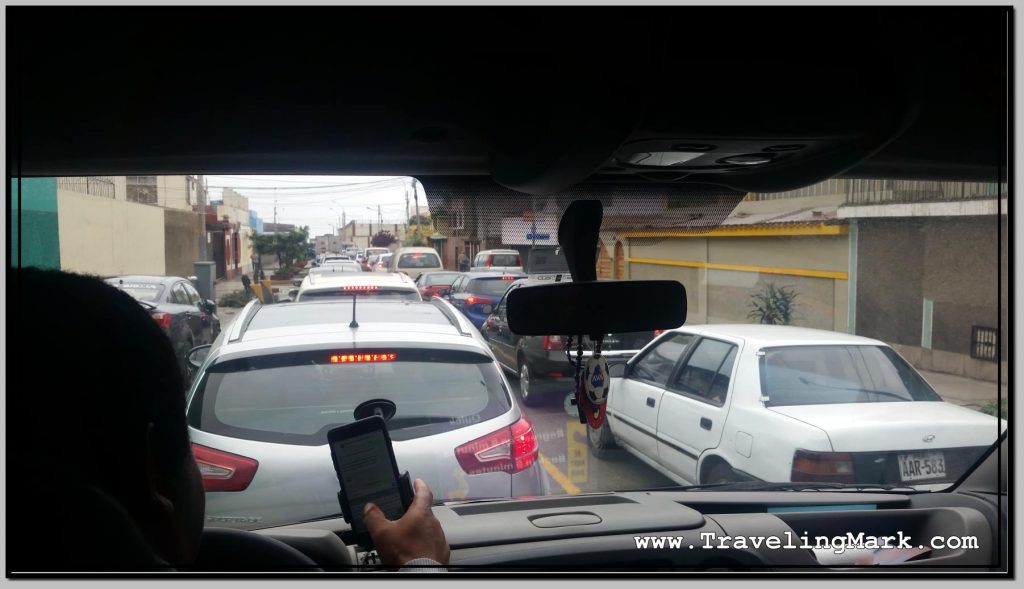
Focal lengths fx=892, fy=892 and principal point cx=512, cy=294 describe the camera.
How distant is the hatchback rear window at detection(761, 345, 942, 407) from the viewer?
4293 mm

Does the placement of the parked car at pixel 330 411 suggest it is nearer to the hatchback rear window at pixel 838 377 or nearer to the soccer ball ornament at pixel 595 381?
the soccer ball ornament at pixel 595 381

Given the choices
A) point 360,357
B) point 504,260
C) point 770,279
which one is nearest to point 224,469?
point 360,357

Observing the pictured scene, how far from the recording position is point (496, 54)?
204 cm

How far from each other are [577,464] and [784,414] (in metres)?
1.51

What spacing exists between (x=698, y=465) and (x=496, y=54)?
3.12m

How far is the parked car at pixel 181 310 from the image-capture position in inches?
123

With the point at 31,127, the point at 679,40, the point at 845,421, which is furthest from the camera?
the point at 845,421

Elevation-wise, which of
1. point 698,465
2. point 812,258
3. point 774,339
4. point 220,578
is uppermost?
point 812,258

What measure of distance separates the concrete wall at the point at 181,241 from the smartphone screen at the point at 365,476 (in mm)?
1089

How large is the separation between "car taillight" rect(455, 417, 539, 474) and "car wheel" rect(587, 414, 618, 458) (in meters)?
1.51

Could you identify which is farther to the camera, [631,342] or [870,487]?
[631,342]

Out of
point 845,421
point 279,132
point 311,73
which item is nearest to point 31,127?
point 279,132

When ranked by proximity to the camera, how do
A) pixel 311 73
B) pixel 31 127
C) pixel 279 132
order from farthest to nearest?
pixel 279 132 → pixel 31 127 → pixel 311 73

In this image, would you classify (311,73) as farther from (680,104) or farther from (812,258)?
(812,258)
